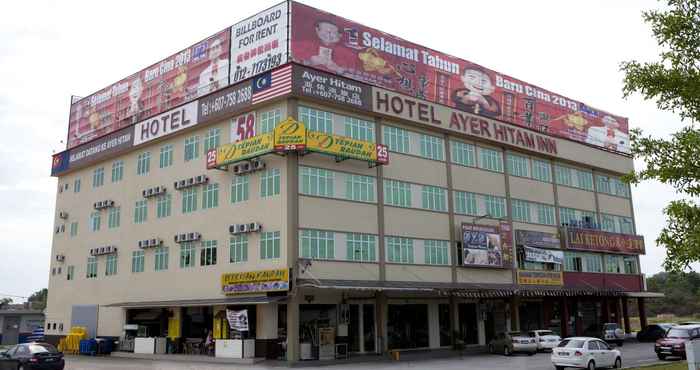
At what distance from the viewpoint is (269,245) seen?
37.7m

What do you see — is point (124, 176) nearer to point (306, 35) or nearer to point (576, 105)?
point (306, 35)

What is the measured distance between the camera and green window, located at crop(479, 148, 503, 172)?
4928 centimetres

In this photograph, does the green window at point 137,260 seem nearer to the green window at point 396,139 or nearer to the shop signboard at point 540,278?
the green window at point 396,139

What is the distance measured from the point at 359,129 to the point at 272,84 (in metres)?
6.50

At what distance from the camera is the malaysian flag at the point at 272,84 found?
38125 mm

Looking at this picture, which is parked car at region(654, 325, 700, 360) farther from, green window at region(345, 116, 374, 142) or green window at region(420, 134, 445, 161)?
green window at region(345, 116, 374, 142)

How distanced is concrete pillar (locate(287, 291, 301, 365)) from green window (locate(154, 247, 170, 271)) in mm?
13357

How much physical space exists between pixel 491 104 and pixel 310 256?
76.2 ft

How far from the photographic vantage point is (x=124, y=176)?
51125 millimetres

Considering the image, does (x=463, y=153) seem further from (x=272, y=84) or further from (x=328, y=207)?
(x=272, y=84)

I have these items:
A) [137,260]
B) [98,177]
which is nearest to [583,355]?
[137,260]

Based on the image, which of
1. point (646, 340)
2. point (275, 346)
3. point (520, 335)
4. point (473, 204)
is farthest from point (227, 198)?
point (646, 340)

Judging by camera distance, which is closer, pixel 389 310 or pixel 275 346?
pixel 275 346

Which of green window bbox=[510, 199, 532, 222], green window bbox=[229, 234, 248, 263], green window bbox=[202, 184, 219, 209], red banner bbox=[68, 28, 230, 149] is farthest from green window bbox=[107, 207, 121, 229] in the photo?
green window bbox=[510, 199, 532, 222]
